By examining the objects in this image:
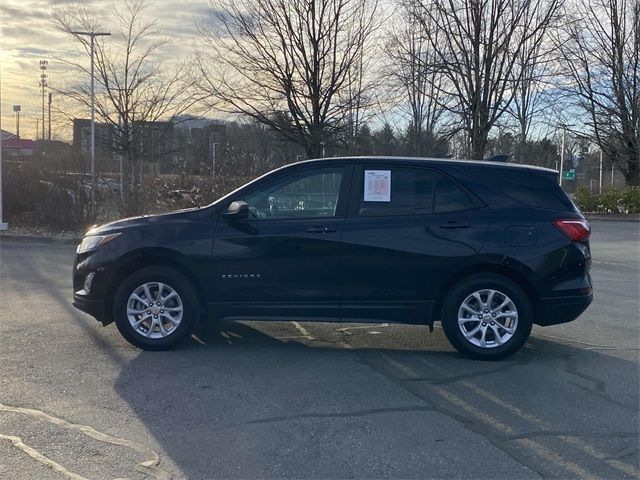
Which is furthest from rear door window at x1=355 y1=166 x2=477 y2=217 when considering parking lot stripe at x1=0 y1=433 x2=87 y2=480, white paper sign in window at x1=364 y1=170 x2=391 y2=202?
parking lot stripe at x1=0 y1=433 x2=87 y2=480

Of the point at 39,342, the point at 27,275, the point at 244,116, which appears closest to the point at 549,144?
the point at 244,116

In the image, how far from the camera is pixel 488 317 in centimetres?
580

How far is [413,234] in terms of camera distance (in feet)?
19.0

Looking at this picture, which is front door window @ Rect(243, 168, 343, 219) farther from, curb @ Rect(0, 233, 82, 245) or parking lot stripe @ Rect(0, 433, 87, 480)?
curb @ Rect(0, 233, 82, 245)

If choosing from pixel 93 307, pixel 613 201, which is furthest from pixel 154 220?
pixel 613 201

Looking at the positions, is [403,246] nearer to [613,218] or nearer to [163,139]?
[163,139]

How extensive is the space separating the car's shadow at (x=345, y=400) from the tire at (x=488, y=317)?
163mm

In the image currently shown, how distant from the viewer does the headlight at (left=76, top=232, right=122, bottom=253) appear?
593cm

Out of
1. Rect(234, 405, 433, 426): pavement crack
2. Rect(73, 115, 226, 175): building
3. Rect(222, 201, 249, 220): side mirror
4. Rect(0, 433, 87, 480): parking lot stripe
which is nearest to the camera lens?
Rect(0, 433, 87, 480): parking lot stripe

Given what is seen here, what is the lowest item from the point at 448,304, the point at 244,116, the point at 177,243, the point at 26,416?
the point at 26,416

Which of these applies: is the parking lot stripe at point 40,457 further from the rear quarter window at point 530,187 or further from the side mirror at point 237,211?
the rear quarter window at point 530,187

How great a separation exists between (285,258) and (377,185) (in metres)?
1.09

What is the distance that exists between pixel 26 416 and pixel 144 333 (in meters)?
1.68

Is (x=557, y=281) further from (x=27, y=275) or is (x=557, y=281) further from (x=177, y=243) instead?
(x=27, y=275)
